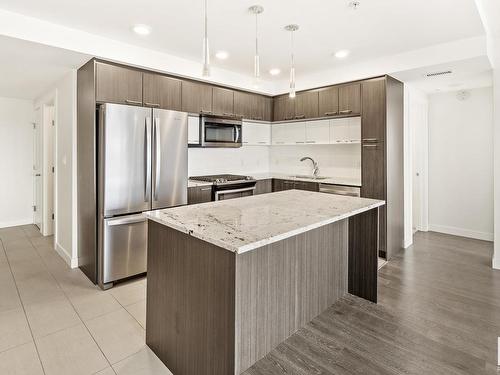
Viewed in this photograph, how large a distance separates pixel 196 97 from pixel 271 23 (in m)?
1.56

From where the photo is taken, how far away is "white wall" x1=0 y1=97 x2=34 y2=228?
5625mm

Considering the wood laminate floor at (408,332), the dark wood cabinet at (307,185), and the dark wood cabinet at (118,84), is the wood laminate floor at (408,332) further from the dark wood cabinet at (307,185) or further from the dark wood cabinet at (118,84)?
the dark wood cabinet at (118,84)

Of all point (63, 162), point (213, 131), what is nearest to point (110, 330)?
point (63, 162)

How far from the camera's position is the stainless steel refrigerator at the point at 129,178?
120 inches

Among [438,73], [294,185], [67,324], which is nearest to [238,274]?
[67,324]

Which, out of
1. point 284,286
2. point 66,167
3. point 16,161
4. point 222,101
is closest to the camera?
point 284,286

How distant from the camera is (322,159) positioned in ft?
16.6

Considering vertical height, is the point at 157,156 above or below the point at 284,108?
below

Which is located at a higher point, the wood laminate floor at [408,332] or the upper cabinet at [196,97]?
the upper cabinet at [196,97]

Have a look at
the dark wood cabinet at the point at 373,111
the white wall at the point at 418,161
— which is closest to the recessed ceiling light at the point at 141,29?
the dark wood cabinet at the point at 373,111

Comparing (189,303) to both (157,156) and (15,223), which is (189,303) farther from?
(15,223)

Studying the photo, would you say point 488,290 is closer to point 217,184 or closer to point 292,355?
point 292,355

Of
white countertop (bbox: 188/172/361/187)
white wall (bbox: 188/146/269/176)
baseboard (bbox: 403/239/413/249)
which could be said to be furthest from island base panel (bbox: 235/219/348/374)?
white wall (bbox: 188/146/269/176)

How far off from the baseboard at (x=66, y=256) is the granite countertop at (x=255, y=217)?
7.75ft
